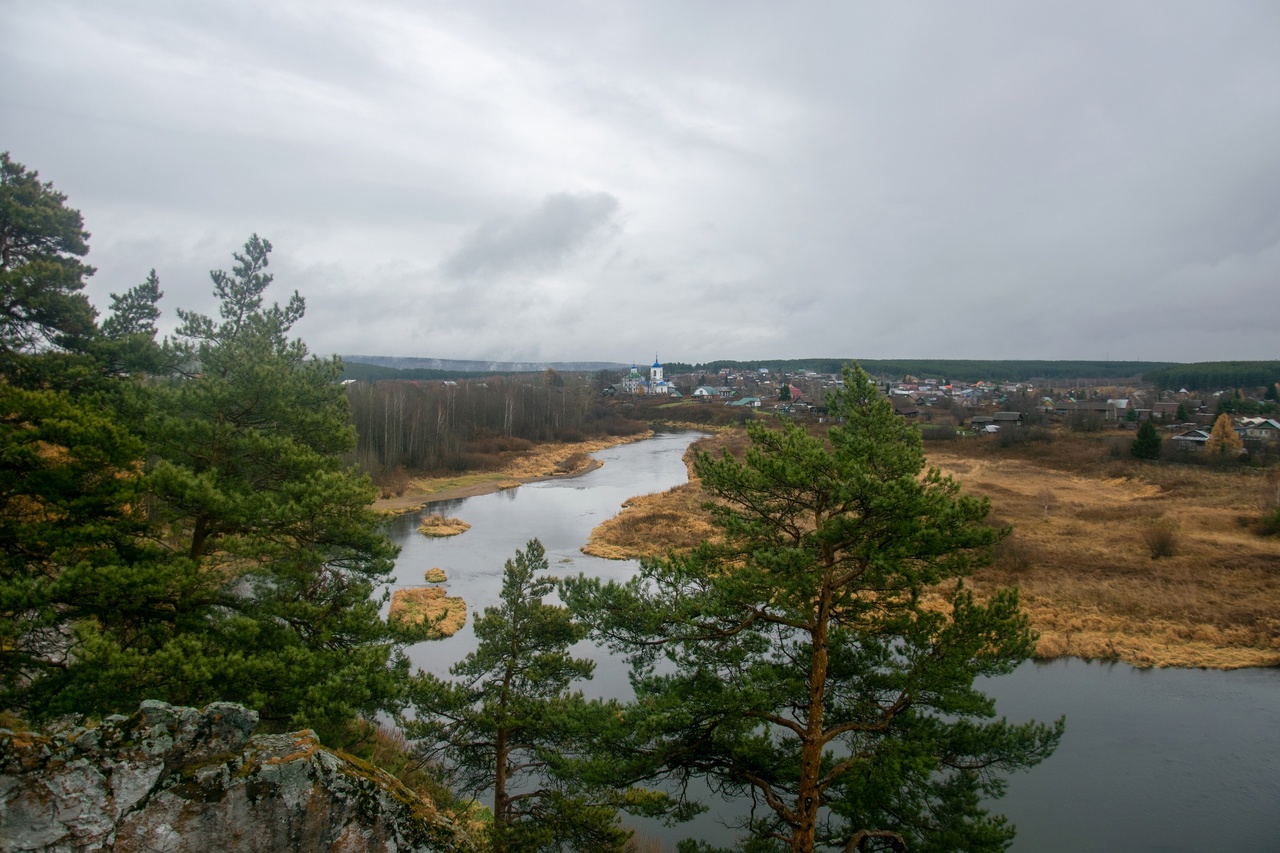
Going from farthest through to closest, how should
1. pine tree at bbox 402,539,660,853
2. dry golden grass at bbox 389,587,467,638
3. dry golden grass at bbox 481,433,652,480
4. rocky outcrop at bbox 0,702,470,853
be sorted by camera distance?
dry golden grass at bbox 481,433,652,480, dry golden grass at bbox 389,587,467,638, pine tree at bbox 402,539,660,853, rocky outcrop at bbox 0,702,470,853

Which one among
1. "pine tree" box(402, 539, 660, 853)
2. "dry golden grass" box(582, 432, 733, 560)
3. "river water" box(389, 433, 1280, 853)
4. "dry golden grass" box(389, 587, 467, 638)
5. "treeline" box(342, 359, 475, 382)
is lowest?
"river water" box(389, 433, 1280, 853)

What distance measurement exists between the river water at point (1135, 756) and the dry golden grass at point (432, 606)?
0.33m

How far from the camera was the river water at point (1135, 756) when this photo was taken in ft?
33.1

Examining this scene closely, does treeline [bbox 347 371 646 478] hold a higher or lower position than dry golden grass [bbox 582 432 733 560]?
higher

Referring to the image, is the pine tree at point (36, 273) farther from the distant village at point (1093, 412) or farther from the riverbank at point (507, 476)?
the distant village at point (1093, 412)

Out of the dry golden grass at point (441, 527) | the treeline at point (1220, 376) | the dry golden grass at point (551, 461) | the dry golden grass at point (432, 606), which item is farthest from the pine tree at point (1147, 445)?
the treeline at point (1220, 376)

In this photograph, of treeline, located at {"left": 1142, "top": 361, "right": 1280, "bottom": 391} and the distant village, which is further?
treeline, located at {"left": 1142, "top": 361, "right": 1280, "bottom": 391}

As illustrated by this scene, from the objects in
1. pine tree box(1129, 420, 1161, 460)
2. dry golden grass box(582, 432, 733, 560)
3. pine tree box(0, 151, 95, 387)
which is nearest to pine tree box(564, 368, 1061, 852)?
pine tree box(0, 151, 95, 387)

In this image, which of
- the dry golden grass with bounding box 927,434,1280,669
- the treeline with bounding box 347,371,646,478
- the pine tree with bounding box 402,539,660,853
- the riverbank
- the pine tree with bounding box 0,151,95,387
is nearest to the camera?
the pine tree with bounding box 402,539,660,853

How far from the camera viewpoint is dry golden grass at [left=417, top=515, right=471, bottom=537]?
28047 mm

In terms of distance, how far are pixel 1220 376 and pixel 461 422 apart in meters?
106

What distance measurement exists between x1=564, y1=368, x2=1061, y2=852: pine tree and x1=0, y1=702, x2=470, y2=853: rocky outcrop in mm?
2635

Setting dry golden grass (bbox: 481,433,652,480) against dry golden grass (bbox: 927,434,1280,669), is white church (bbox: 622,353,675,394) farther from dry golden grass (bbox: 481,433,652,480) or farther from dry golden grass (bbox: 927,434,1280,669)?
dry golden grass (bbox: 927,434,1280,669)

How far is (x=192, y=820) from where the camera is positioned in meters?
4.02
